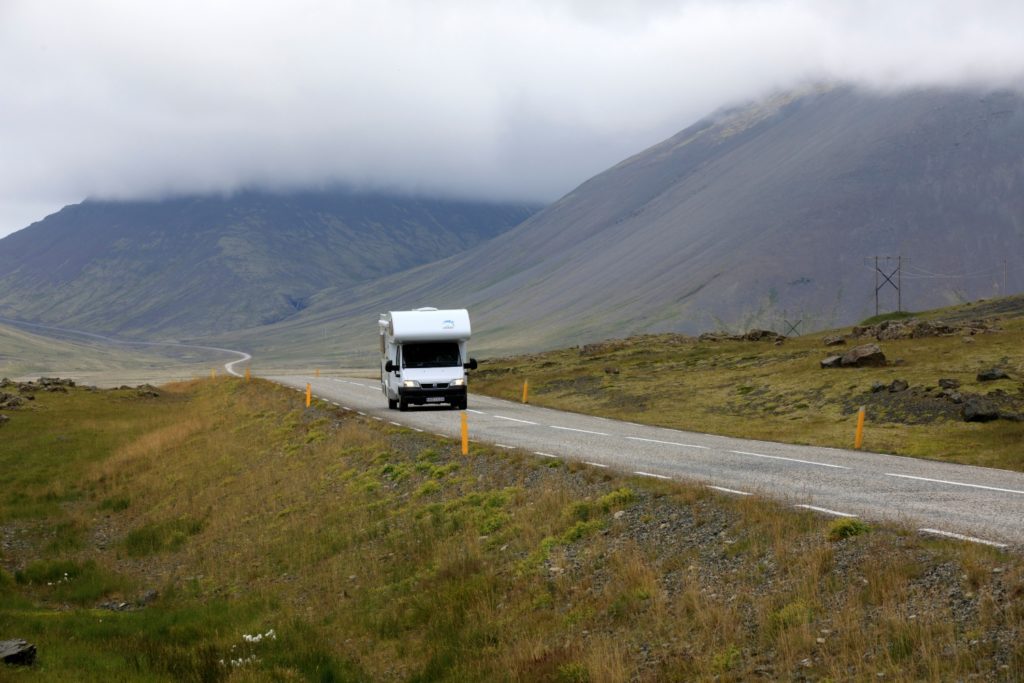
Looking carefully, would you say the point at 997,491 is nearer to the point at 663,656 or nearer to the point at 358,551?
the point at 663,656

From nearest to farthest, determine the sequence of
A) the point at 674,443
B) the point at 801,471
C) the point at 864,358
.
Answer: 1. the point at 801,471
2. the point at 674,443
3. the point at 864,358

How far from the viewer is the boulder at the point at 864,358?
44.4 metres

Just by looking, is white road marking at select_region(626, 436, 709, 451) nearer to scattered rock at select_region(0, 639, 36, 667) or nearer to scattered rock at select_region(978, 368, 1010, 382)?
scattered rock at select_region(978, 368, 1010, 382)

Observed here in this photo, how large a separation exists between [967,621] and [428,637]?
722cm

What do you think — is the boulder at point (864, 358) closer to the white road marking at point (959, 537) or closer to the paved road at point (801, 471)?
the paved road at point (801, 471)

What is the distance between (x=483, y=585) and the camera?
1440 centimetres

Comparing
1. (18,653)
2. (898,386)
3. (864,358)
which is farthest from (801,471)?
(864,358)

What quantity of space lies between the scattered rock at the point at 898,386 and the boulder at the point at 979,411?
18.4ft

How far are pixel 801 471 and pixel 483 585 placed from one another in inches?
317

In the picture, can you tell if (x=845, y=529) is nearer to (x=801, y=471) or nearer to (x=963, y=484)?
(x=963, y=484)

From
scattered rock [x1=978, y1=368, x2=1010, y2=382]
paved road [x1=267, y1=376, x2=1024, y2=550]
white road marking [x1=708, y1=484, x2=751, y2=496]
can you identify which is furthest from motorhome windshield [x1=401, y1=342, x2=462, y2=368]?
white road marking [x1=708, y1=484, x2=751, y2=496]

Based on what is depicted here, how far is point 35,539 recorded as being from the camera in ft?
92.6

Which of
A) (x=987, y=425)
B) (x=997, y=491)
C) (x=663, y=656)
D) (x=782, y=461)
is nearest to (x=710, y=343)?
(x=987, y=425)

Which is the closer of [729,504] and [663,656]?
[663,656]
